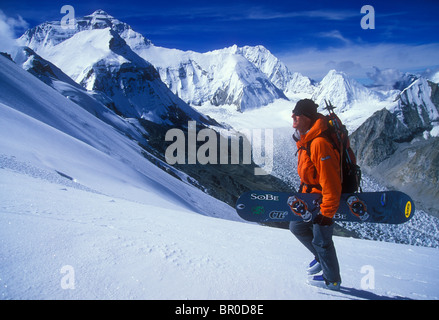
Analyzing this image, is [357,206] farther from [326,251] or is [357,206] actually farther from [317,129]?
[317,129]

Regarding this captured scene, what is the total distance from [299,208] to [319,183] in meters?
0.54

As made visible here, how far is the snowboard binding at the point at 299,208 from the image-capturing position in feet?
13.8

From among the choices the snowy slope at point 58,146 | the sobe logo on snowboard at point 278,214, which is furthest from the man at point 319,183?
the snowy slope at point 58,146

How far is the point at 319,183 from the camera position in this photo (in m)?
3.96

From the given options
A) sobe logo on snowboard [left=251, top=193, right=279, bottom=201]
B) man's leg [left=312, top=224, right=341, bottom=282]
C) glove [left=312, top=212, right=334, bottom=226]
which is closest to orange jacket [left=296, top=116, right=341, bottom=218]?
glove [left=312, top=212, right=334, bottom=226]

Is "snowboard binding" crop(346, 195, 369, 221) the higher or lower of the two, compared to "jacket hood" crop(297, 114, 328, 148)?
lower

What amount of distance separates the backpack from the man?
8cm

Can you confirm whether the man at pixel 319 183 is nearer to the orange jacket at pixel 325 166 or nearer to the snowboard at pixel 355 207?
the orange jacket at pixel 325 166

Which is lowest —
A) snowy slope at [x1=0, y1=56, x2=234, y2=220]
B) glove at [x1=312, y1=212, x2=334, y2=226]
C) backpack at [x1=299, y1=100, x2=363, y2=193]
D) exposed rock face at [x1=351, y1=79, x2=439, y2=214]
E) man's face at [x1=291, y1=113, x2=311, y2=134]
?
glove at [x1=312, y1=212, x2=334, y2=226]

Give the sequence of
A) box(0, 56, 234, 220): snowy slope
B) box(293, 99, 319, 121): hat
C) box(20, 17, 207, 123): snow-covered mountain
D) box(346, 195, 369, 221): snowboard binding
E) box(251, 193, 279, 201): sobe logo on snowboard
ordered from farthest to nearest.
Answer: box(20, 17, 207, 123): snow-covered mountain
box(0, 56, 234, 220): snowy slope
box(251, 193, 279, 201): sobe logo on snowboard
box(346, 195, 369, 221): snowboard binding
box(293, 99, 319, 121): hat

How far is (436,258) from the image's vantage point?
663 centimetres

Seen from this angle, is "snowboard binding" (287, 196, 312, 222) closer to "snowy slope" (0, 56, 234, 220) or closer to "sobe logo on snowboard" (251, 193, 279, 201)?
"sobe logo on snowboard" (251, 193, 279, 201)

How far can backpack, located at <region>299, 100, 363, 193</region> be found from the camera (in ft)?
12.5

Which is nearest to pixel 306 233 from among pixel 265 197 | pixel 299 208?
pixel 299 208
